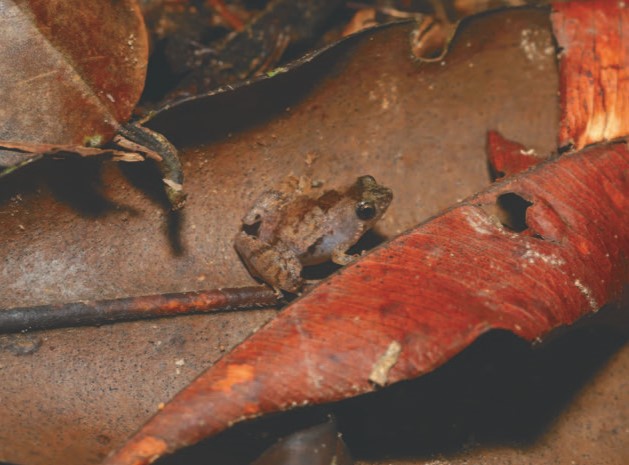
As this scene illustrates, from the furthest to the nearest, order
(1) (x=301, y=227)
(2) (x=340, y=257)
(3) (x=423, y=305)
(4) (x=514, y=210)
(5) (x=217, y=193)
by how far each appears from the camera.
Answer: (1) (x=301, y=227), (2) (x=340, y=257), (5) (x=217, y=193), (4) (x=514, y=210), (3) (x=423, y=305)

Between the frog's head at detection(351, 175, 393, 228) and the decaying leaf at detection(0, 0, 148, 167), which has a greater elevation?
the decaying leaf at detection(0, 0, 148, 167)

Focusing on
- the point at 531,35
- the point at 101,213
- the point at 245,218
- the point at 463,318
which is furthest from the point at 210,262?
the point at 531,35

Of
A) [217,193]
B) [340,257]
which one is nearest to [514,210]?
[340,257]

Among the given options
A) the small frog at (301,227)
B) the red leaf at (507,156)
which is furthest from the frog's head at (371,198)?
the red leaf at (507,156)

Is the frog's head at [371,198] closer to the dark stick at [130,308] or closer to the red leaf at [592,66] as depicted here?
the dark stick at [130,308]

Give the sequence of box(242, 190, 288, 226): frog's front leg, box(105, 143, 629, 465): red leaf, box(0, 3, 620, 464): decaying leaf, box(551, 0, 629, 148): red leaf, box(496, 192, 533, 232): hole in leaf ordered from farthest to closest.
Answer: box(242, 190, 288, 226): frog's front leg < box(551, 0, 629, 148): red leaf < box(496, 192, 533, 232): hole in leaf < box(0, 3, 620, 464): decaying leaf < box(105, 143, 629, 465): red leaf

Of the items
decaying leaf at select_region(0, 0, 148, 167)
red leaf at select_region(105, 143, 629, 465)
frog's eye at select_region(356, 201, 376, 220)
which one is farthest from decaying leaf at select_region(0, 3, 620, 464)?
decaying leaf at select_region(0, 0, 148, 167)

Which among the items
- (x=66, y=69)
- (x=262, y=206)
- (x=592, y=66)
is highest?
(x=592, y=66)

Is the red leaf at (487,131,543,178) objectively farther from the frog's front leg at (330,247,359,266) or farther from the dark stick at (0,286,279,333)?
the dark stick at (0,286,279,333)

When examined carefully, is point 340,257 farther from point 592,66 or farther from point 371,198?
point 592,66
